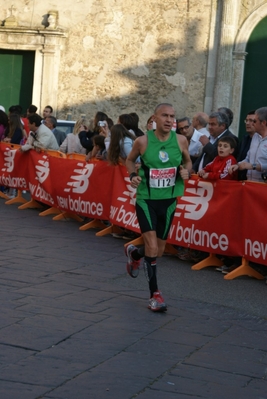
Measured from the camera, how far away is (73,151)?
14648 mm

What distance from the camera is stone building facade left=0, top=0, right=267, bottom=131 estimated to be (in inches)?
859

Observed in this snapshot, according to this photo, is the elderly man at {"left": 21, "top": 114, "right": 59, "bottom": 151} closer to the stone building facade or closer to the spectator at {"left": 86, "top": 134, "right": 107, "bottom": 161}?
the spectator at {"left": 86, "top": 134, "right": 107, "bottom": 161}

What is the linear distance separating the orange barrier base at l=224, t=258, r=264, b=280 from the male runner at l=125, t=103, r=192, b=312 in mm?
1614

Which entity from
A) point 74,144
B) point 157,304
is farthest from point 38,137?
point 157,304

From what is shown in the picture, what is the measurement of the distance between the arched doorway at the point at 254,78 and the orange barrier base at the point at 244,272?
13076 mm

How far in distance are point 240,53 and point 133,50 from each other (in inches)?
104

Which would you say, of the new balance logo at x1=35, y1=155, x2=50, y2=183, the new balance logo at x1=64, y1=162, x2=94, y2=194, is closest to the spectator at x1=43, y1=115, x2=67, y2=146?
the new balance logo at x1=35, y1=155, x2=50, y2=183

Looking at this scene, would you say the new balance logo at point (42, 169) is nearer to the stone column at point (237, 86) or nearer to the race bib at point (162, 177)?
the race bib at point (162, 177)

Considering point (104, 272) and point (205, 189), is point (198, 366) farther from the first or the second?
point (205, 189)

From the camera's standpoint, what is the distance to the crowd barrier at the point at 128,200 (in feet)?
30.1

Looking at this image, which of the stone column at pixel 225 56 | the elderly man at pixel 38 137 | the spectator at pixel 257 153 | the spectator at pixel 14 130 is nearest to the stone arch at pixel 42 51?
the stone column at pixel 225 56

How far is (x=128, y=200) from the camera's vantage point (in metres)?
11.4

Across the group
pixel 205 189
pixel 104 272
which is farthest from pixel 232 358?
pixel 205 189

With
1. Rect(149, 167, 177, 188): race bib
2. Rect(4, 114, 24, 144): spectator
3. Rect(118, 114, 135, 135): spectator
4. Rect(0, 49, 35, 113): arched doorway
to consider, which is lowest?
Rect(149, 167, 177, 188): race bib
